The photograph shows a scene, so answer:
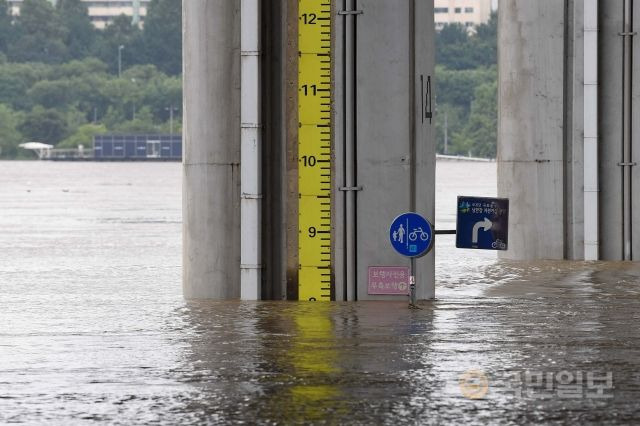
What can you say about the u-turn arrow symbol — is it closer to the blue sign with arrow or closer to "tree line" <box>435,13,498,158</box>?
the blue sign with arrow

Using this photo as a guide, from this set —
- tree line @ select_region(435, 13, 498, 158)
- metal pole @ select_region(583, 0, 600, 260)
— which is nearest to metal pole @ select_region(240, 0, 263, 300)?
metal pole @ select_region(583, 0, 600, 260)

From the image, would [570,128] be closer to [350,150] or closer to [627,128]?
[627,128]

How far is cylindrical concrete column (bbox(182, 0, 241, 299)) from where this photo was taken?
20484 millimetres

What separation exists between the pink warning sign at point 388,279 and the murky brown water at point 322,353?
0.46 m

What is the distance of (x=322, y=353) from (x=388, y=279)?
5.23 m

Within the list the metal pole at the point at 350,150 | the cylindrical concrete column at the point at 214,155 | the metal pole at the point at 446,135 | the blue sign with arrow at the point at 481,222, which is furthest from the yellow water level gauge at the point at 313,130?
the metal pole at the point at 446,135

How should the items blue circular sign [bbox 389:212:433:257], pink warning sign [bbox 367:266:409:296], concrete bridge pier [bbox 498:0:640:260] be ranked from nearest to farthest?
1. blue circular sign [bbox 389:212:433:257]
2. pink warning sign [bbox 367:266:409:296]
3. concrete bridge pier [bbox 498:0:640:260]

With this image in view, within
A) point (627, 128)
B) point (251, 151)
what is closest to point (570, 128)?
point (627, 128)

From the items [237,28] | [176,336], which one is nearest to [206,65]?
[237,28]

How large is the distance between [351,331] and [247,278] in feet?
12.4

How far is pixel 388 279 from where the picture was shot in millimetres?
20062

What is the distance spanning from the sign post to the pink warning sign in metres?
0.93

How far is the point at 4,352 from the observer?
49.8 ft

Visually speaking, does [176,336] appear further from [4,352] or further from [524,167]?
[524,167]
